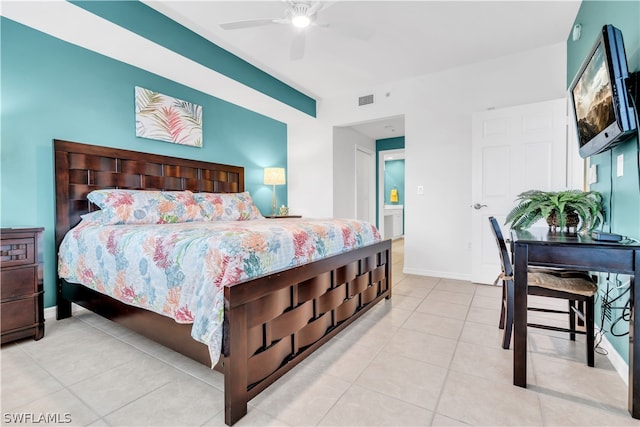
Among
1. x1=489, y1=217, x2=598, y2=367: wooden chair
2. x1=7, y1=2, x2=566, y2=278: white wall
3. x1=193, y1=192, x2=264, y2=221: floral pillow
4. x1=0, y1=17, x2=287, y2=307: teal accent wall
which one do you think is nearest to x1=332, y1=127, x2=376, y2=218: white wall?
x1=7, y1=2, x2=566, y2=278: white wall

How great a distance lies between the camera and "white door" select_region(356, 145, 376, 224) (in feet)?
19.2

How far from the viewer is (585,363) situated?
1.79m

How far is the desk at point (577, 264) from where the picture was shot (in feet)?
4.45

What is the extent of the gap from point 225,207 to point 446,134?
2928 millimetres

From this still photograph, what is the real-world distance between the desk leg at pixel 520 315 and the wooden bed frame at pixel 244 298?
3.39 ft

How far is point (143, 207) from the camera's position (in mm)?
2643

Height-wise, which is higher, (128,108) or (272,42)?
(272,42)

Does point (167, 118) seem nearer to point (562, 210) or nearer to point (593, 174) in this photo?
point (562, 210)

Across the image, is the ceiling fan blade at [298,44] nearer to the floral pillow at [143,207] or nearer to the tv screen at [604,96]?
the floral pillow at [143,207]

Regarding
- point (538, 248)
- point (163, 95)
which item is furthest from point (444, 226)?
point (163, 95)

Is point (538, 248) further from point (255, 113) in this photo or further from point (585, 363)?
point (255, 113)


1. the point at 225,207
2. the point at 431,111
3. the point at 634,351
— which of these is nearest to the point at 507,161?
the point at 431,111

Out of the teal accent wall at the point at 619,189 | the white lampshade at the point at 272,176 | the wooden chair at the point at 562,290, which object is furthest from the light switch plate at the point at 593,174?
the white lampshade at the point at 272,176

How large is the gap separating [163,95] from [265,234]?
259cm
